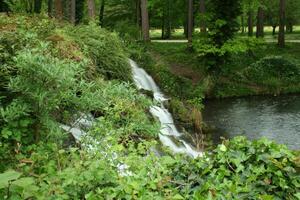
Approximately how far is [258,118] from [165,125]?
834 centimetres

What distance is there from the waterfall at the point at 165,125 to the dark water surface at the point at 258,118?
2563 millimetres

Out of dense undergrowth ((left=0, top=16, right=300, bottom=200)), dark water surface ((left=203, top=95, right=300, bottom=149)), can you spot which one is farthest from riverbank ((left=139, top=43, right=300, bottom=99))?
dense undergrowth ((left=0, top=16, right=300, bottom=200))

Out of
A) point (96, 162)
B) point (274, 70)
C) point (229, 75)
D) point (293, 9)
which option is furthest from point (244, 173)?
point (293, 9)

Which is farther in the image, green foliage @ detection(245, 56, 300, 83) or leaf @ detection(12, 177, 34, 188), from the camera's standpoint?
green foliage @ detection(245, 56, 300, 83)

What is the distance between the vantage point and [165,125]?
11.0m

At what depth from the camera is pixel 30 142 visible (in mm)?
5125

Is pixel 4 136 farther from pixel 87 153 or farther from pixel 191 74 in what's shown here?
Answer: pixel 191 74

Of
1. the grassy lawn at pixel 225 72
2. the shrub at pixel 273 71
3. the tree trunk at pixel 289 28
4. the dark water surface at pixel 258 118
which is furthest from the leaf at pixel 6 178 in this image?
the tree trunk at pixel 289 28

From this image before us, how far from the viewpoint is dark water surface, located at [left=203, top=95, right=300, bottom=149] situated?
15430 mm

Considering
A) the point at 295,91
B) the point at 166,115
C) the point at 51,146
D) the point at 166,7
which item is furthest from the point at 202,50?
the point at 51,146

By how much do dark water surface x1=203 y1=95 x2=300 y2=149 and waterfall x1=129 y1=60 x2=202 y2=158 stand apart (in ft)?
8.41

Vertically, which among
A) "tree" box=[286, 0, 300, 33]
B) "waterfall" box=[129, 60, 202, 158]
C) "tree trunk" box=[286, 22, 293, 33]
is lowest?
"waterfall" box=[129, 60, 202, 158]

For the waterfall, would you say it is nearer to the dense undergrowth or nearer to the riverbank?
the dense undergrowth

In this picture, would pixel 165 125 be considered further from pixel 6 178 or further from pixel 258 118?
pixel 258 118
